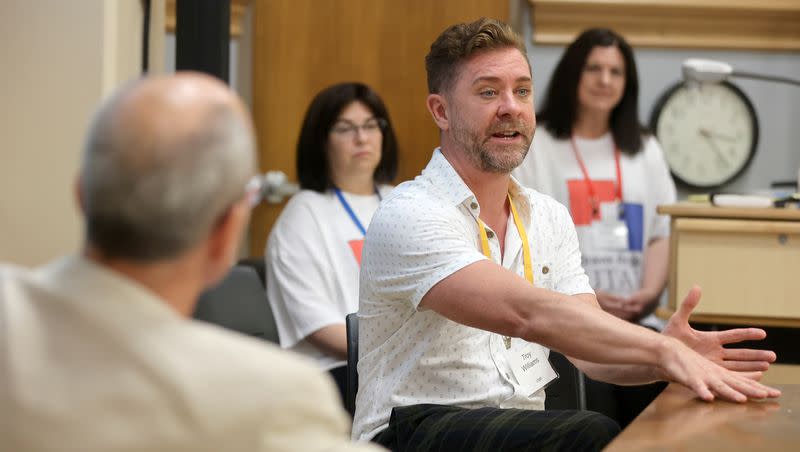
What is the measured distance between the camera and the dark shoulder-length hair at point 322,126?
3.79 m

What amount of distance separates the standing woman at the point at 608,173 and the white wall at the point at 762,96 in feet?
2.18

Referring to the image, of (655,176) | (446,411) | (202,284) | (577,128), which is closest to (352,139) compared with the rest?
(577,128)

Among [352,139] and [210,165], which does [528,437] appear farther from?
[352,139]

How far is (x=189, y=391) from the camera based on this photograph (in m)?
0.91

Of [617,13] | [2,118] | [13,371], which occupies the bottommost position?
[13,371]

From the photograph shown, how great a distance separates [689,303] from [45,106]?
1306 millimetres

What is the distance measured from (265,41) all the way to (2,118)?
244 centimetres

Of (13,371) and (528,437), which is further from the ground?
Result: (13,371)

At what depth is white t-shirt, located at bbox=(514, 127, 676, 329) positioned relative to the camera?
3.91m

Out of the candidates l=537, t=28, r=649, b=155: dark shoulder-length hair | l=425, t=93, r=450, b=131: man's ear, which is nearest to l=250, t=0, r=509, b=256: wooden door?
l=537, t=28, r=649, b=155: dark shoulder-length hair

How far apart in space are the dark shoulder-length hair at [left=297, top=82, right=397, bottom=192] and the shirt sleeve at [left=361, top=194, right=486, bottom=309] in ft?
5.02

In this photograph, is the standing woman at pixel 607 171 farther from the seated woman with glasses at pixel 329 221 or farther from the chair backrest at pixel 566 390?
the chair backrest at pixel 566 390

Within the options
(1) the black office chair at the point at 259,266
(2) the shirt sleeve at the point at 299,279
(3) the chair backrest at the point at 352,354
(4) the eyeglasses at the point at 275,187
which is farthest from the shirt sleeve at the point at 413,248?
(4) the eyeglasses at the point at 275,187

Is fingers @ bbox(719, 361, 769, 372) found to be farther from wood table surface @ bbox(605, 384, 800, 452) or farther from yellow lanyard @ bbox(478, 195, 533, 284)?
yellow lanyard @ bbox(478, 195, 533, 284)
